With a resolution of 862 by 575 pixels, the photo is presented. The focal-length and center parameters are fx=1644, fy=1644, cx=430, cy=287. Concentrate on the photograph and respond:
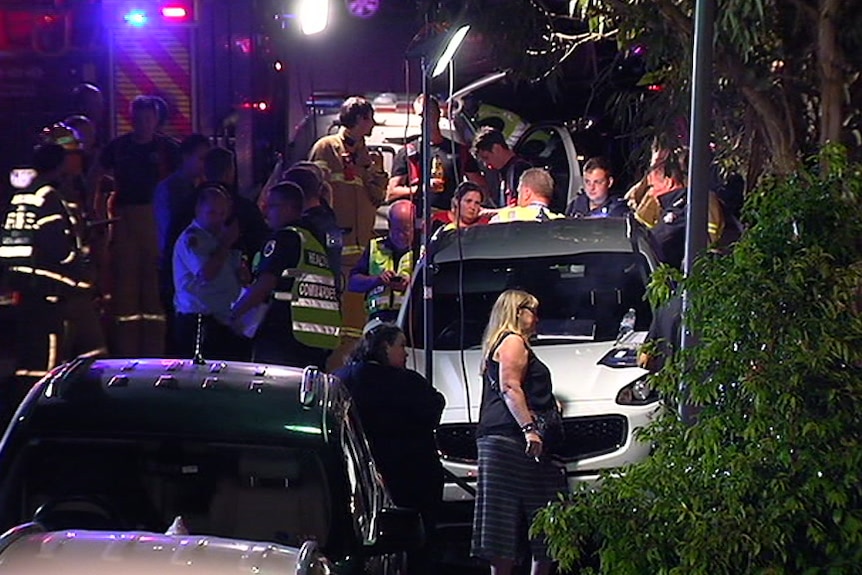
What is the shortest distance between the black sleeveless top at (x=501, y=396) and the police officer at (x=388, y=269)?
2.55 meters

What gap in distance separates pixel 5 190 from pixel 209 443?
685 centimetres

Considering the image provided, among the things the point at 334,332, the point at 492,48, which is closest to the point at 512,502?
the point at 334,332

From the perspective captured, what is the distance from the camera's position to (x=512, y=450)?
348 inches

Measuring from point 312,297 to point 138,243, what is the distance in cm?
265

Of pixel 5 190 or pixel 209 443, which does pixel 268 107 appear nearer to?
pixel 5 190

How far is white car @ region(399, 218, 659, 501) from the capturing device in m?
9.82

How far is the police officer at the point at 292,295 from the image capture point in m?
10.5

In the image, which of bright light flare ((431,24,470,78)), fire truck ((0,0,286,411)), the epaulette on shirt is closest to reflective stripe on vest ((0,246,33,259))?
fire truck ((0,0,286,411))

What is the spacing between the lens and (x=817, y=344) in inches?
205

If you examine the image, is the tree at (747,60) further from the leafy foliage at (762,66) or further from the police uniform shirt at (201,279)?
the police uniform shirt at (201,279)

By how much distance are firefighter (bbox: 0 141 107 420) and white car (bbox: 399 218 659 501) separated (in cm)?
248

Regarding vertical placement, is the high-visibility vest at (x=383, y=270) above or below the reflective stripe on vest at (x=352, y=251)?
below

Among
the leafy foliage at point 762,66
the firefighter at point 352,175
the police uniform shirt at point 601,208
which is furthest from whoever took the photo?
the police uniform shirt at point 601,208

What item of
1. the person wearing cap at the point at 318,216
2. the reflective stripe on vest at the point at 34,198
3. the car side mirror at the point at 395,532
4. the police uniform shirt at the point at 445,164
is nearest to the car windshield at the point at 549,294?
the person wearing cap at the point at 318,216
